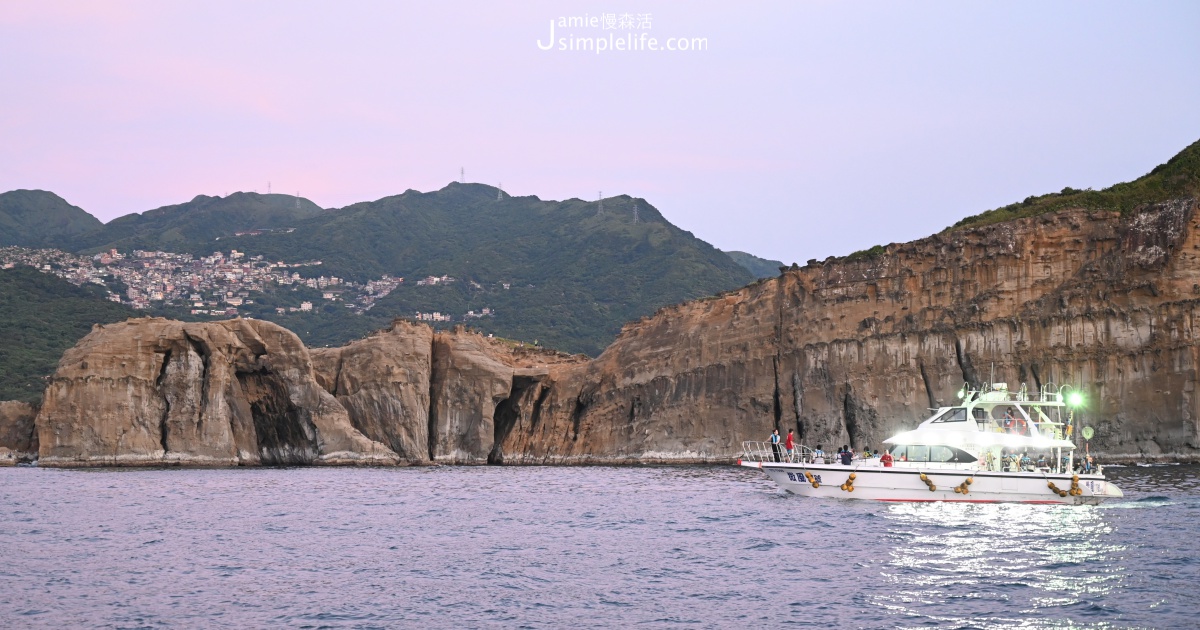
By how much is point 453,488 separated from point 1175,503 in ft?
118

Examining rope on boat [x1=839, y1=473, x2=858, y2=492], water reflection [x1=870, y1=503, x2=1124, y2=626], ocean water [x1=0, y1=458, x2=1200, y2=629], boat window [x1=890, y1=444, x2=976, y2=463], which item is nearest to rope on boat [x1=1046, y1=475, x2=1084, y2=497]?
ocean water [x1=0, y1=458, x2=1200, y2=629]

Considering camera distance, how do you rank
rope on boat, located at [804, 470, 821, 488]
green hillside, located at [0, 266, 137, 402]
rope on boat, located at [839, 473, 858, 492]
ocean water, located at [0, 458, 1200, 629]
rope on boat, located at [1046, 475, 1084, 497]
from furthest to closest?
green hillside, located at [0, 266, 137, 402]
rope on boat, located at [804, 470, 821, 488]
rope on boat, located at [839, 473, 858, 492]
rope on boat, located at [1046, 475, 1084, 497]
ocean water, located at [0, 458, 1200, 629]

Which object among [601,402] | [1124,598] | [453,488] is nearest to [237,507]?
[453,488]

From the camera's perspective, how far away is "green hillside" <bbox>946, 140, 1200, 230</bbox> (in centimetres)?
8338

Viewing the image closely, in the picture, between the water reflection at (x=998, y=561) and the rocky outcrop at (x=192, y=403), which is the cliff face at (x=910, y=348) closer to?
the rocky outcrop at (x=192, y=403)

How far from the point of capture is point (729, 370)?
94.7m

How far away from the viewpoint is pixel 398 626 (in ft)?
83.2

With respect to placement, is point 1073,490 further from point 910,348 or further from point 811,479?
point 910,348

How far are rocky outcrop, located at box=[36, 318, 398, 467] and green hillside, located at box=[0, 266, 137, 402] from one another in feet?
130

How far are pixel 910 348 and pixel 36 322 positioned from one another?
381 feet

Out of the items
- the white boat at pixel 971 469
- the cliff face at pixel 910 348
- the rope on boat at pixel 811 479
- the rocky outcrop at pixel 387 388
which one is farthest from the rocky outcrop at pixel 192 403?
the white boat at pixel 971 469

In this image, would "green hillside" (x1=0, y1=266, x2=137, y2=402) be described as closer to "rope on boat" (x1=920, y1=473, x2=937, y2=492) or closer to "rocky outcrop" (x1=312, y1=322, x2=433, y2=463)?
"rocky outcrop" (x1=312, y1=322, x2=433, y2=463)

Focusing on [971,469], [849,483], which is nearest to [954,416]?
[971,469]

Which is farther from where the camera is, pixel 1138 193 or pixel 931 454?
pixel 1138 193
